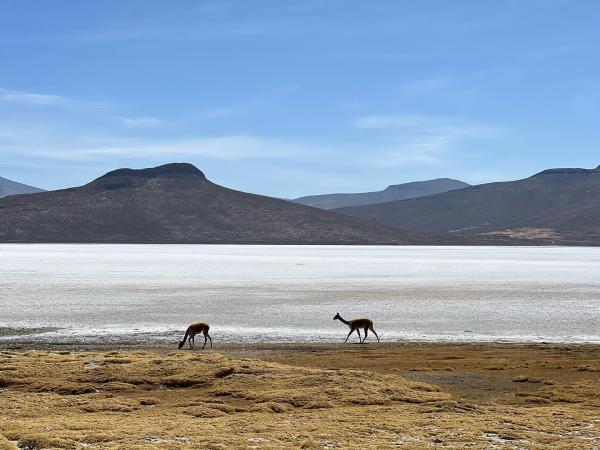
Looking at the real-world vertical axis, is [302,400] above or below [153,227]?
below

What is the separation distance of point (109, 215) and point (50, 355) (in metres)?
181

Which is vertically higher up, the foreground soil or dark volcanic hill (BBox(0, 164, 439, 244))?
dark volcanic hill (BBox(0, 164, 439, 244))

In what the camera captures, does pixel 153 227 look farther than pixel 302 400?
Yes

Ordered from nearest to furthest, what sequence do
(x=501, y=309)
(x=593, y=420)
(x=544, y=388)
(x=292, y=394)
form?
(x=593, y=420) → (x=292, y=394) → (x=544, y=388) → (x=501, y=309)

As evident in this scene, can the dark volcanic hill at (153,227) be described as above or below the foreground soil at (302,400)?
above

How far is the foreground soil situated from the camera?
10.4 m

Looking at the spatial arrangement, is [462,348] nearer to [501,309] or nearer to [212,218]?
[501,309]

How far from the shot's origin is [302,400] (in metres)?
13.2

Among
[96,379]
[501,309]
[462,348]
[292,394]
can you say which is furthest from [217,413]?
[501,309]

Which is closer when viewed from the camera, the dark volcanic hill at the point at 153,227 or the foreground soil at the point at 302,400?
the foreground soil at the point at 302,400

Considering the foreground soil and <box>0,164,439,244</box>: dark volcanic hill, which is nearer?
the foreground soil

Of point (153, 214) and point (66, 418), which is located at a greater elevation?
point (153, 214)

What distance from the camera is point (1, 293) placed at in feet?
117

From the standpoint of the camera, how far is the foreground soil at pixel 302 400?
34.2 feet
